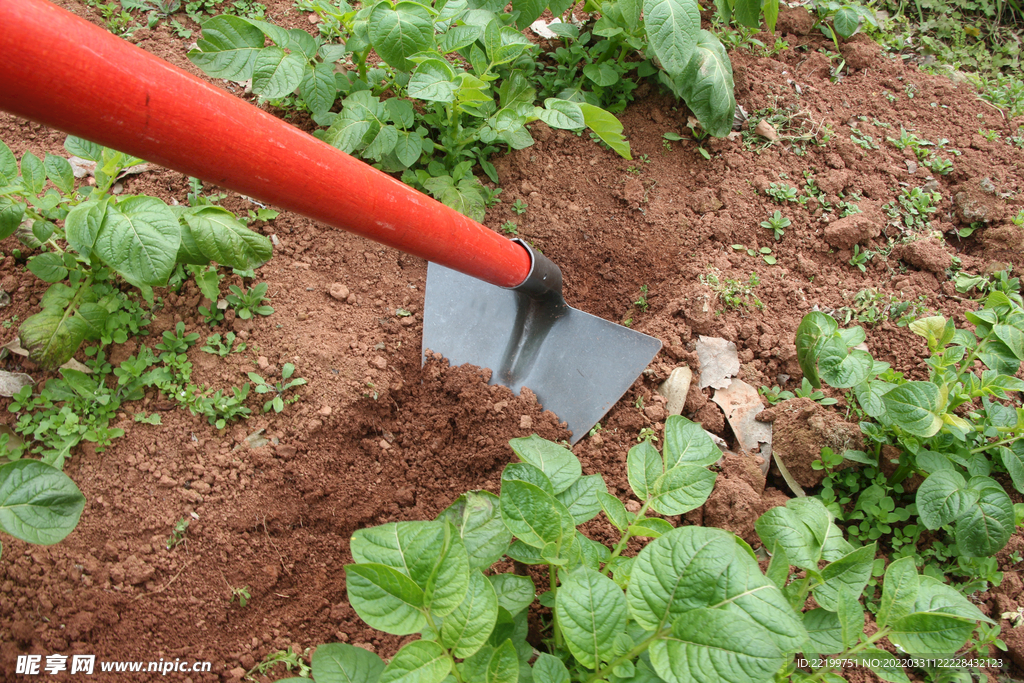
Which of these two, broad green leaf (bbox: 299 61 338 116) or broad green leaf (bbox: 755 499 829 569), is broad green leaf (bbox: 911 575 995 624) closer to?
broad green leaf (bbox: 755 499 829 569)

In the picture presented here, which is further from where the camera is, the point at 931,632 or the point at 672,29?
the point at 672,29

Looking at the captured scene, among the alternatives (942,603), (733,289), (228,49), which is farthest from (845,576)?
(228,49)

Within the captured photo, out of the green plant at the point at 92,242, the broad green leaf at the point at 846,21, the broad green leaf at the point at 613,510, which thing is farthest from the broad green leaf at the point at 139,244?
the broad green leaf at the point at 846,21

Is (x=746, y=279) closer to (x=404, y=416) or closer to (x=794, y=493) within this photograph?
(x=794, y=493)

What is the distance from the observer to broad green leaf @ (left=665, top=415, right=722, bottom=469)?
134 cm

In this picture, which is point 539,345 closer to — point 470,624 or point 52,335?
point 470,624

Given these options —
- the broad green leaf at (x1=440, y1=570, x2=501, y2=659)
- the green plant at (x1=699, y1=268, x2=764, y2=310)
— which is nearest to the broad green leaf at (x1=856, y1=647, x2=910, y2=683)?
the broad green leaf at (x1=440, y1=570, x2=501, y2=659)

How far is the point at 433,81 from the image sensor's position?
1979 mm

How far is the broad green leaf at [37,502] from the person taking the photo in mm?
1204

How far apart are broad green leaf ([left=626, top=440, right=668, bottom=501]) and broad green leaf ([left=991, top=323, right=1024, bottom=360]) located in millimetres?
1149

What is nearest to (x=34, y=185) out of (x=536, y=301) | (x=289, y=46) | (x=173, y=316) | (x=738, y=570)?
(x=173, y=316)

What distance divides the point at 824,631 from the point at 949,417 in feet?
2.60

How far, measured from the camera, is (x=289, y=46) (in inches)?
84.2

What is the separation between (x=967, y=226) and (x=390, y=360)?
8.06 feet
